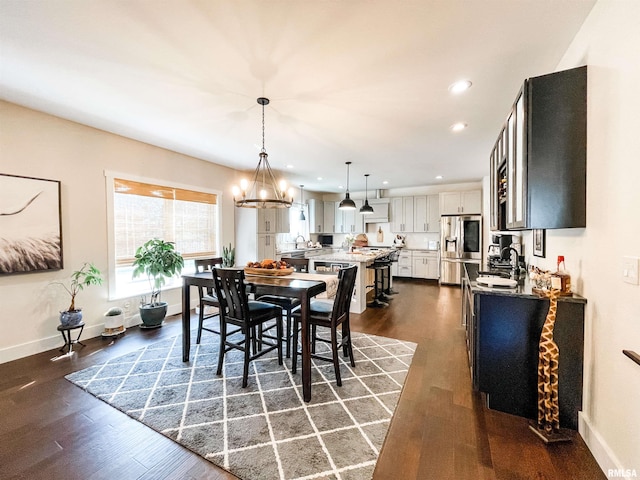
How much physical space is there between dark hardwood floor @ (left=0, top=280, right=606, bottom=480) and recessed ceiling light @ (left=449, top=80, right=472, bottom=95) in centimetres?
267

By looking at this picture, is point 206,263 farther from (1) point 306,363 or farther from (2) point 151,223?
(1) point 306,363

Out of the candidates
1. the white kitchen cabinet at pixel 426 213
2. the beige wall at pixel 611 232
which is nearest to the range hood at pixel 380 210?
the white kitchen cabinet at pixel 426 213

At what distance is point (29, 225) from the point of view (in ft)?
9.86

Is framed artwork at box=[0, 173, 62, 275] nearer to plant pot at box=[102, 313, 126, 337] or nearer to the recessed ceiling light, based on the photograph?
plant pot at box=[102, 313, 126, 337]

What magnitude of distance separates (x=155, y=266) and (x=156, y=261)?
7cm

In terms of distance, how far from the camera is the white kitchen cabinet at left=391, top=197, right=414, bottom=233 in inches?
302

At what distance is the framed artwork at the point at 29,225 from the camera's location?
285 cm

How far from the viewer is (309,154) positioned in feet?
15.0

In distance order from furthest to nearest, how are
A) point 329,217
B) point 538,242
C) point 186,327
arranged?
point 329,217 → point 186,327 → point 538,242

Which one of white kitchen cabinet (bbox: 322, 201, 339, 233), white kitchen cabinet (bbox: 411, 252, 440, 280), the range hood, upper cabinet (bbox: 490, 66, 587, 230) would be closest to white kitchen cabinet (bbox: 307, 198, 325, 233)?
white kitchen cabinet (bbox: 322, 201, 339, 233)

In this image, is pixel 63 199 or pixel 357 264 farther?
pixel 357 264

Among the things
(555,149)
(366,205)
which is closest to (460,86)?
(555,149)

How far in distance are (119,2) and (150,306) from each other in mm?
3477

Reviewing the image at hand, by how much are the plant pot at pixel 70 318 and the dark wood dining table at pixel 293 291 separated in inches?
53.7
